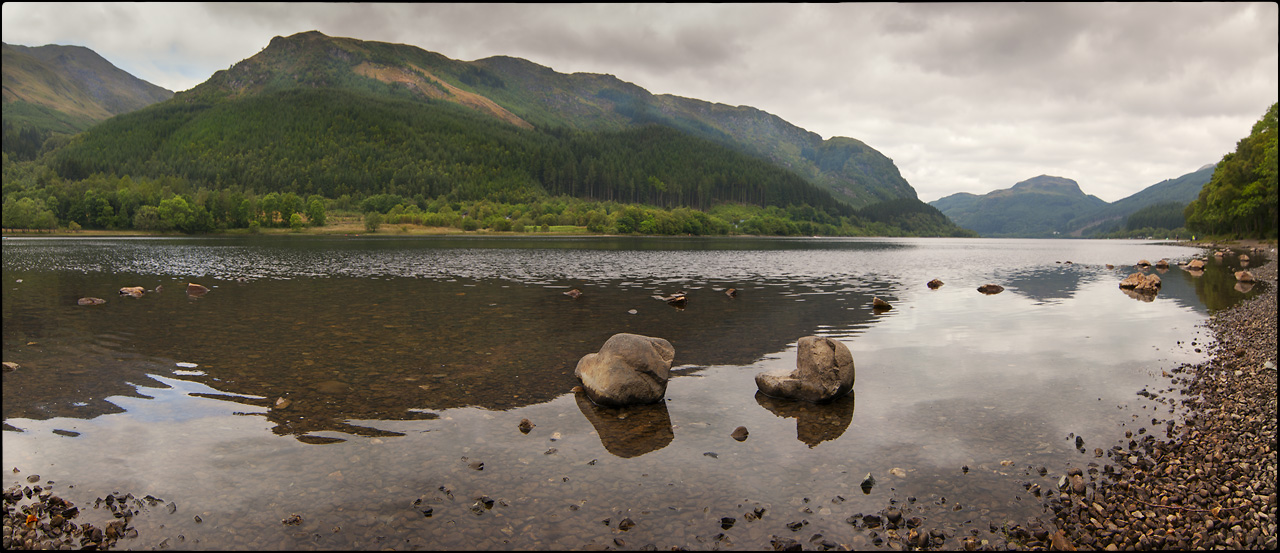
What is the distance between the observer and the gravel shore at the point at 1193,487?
31.8 ft

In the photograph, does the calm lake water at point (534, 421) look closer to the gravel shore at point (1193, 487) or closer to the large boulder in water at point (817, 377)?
the large boulder in water at point (817, 377)

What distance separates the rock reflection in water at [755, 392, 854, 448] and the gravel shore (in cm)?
511

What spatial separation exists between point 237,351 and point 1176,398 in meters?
33.0

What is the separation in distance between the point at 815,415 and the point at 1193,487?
308 inches

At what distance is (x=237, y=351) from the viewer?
→ 2450 cm

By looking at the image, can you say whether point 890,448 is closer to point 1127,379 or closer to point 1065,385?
point 1065,385

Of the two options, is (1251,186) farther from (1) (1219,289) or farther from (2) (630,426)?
(2) (630,426)

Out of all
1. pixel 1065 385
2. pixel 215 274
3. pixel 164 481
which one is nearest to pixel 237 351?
pixel 164 481

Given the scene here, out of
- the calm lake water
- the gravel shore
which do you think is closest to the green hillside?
the calm lake water

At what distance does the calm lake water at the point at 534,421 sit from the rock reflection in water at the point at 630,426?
4.0 inches

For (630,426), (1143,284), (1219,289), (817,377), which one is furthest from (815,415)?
(1219,289)

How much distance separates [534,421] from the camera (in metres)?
16.0

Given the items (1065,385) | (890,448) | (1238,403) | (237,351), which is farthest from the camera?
(237,351)

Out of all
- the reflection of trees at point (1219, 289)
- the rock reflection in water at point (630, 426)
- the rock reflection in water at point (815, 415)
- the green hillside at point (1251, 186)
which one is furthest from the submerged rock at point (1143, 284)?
the green hillside at point (1251, 186)
